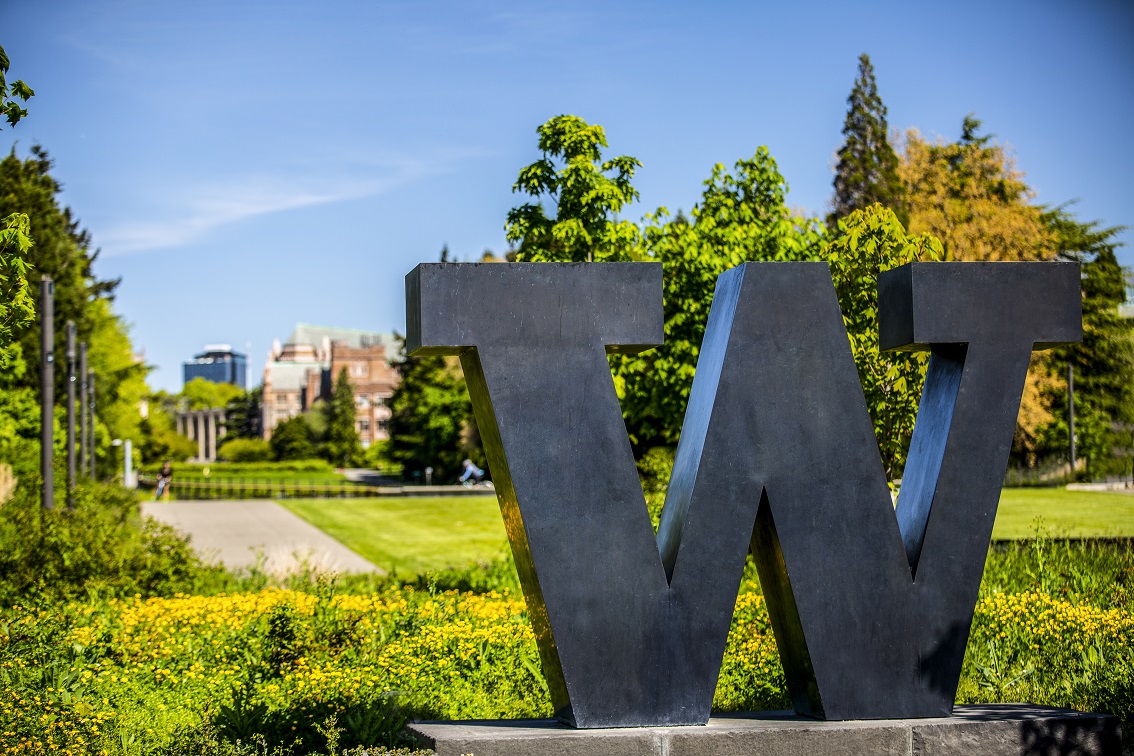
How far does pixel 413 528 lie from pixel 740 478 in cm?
2574

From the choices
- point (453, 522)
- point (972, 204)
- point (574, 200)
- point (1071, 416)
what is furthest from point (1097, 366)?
point (574, 200)

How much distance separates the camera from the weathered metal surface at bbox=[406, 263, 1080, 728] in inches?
247

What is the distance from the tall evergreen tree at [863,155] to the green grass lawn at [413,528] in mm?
19192

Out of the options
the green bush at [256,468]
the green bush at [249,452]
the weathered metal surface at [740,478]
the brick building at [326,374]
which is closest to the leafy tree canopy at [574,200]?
the weathered metal surface at [740,478]

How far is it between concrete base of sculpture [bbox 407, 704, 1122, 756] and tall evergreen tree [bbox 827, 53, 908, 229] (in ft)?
134

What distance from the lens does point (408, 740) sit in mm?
6480

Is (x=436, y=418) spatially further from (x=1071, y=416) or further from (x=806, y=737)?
(x=806, y=737)

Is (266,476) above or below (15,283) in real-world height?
below

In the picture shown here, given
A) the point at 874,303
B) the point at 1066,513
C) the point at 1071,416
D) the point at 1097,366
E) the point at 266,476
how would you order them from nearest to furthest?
1. the point at 874,303
2. the point at 1066,513
3. the point at 1071,416
4. the point at 1097,366
5. the point at 266,476

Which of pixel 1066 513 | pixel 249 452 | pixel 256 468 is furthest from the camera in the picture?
pixel 249 452

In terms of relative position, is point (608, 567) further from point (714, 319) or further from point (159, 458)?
point (159, 458)

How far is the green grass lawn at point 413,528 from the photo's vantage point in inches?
918

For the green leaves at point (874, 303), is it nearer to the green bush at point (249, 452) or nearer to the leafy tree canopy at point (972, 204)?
the leafy tree canopy at point (972, 204)

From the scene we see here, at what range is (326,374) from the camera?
447 ft
